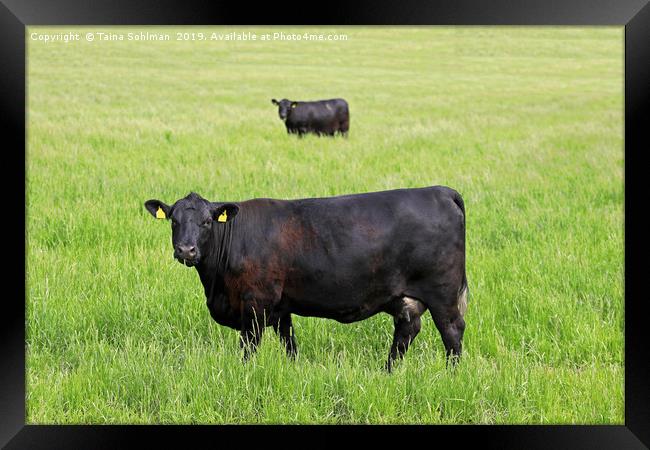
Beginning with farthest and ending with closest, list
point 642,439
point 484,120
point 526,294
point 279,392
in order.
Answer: point 484,120, point 526,294, point 279,392, point 642,439

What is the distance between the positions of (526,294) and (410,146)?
965 cm

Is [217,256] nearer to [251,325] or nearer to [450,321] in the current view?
[251,325]

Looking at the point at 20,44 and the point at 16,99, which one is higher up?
the point at 20,44

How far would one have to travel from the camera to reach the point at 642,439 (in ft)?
14.1

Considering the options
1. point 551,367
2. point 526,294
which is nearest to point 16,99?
point 551,367

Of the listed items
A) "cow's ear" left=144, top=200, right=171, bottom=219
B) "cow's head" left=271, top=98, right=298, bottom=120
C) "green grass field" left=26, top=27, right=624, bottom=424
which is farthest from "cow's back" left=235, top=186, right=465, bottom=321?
"cow's head" left=271, top=98, right=298, bottom=120

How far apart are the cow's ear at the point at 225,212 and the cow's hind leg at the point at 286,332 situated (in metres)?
0.89

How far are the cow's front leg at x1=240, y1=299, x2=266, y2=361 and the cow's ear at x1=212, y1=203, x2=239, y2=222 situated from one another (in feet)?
2.04

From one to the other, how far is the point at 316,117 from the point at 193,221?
1533cm

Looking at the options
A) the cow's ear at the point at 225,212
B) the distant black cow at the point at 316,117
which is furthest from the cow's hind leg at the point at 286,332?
the distant black cow at the point at 316,117

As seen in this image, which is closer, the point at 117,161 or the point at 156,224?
the point at 156,224

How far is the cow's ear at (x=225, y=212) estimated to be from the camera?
5.33 metres

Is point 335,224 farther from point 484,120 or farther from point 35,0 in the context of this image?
point 484,120

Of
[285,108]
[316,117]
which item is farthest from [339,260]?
[285,108]
